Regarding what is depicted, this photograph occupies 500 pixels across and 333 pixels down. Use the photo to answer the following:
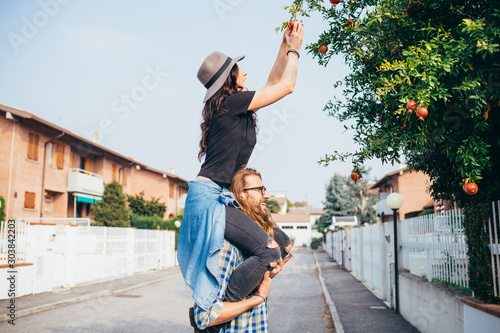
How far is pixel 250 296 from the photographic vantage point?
2.47 m

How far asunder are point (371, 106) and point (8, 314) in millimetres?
7927

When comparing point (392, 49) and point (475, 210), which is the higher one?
point (392, 49)

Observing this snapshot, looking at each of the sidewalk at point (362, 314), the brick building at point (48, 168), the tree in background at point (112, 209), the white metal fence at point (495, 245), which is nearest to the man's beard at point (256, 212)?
the white metal fence at point (495, 245)

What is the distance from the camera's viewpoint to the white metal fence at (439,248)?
5.92 metres

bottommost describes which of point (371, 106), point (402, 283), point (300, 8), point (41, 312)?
point (41, 312)

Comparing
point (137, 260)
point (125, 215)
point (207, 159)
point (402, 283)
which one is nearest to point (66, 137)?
point (125, 215)

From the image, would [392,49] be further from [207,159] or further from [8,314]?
[8,314]

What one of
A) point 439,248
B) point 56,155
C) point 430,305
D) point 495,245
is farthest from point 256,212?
point 56,155

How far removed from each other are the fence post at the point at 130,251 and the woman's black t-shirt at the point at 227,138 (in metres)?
17.5

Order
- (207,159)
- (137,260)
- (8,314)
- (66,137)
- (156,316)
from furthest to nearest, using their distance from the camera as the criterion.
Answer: (66,137) < (137,260) < (156,316) < (8,314) < (207,159)

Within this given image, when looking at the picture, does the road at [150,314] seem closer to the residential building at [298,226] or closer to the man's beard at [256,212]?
the man's beard at [256,212]

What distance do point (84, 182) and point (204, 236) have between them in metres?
28.0

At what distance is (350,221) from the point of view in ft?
131

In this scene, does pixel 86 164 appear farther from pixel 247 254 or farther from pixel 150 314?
pixel 247 254
